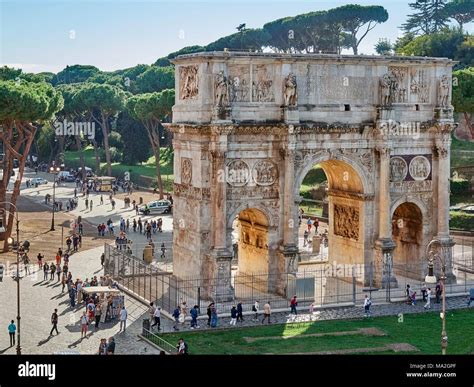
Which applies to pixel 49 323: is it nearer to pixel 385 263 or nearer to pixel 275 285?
pixel 275 285

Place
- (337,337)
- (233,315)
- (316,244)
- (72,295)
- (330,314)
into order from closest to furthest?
(337,337) → (233,315) → (330,314) → (72,295) → (316,244)

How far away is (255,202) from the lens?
43781 mm

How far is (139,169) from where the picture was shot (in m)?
105

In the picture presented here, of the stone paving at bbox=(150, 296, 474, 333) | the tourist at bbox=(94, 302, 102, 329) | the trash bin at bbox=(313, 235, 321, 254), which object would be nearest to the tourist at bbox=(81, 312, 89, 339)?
the tourist at bbox=(94, 302, 102, 329)

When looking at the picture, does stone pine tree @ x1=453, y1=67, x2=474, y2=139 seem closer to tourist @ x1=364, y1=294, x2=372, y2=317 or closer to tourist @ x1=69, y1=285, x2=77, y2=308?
tourist @ x1=364, y1=294, x2=372, y2=317

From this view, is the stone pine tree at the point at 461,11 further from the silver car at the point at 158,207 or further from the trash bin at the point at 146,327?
the trash bin at the point at 146,327

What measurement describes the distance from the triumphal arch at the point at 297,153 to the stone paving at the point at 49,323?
18.8ft

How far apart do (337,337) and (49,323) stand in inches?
484

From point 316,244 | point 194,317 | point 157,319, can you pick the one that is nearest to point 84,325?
point 157,319

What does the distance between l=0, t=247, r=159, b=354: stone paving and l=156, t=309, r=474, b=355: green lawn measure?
2051 mm

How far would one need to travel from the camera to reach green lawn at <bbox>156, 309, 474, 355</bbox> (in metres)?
35.4
